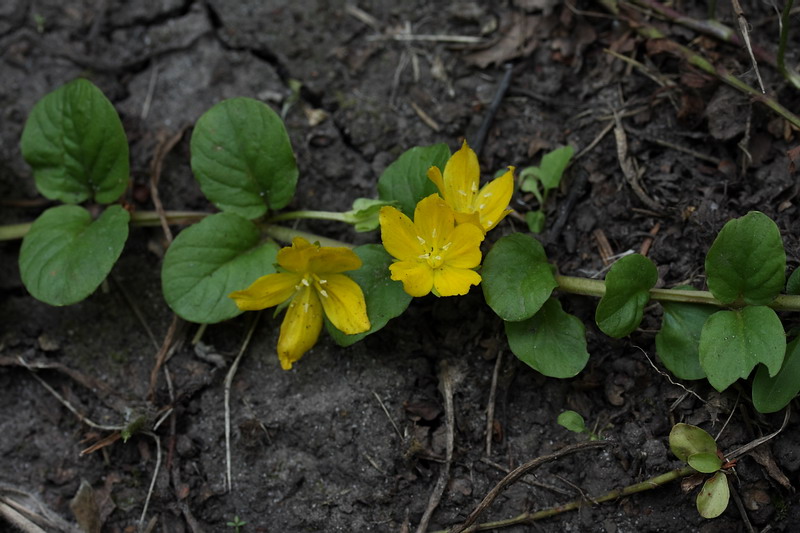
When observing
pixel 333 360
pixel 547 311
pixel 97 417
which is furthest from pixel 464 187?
pixel 97 417

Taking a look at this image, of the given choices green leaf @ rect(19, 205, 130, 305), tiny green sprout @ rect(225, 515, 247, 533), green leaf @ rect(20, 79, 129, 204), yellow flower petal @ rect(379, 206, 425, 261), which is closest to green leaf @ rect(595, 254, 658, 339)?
yellow flower petal @ rect(379, 206, 425, 261)

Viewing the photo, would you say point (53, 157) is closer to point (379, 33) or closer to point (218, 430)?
point (218, 430)

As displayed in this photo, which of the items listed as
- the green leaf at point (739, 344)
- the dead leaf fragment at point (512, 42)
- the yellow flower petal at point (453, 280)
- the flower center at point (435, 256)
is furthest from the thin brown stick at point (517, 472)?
the dead leaf fragment at point (512, 42)

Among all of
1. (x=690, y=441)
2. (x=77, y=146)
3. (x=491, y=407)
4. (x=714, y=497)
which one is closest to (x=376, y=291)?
(x=491, y=407)

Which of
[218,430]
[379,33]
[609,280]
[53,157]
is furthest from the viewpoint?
[379,33]

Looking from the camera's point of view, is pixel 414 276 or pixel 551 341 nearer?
pixel 414 276

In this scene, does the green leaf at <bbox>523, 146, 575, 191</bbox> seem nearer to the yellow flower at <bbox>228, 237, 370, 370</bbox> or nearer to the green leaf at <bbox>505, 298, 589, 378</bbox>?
the green leaf at <bbox>505, 298, 589, 378</bbox>

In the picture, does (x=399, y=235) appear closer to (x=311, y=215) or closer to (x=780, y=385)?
(x=311, y=215)
